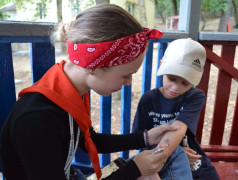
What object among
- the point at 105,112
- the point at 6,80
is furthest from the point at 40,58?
the point at 105,112

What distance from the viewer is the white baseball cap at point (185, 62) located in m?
1.60

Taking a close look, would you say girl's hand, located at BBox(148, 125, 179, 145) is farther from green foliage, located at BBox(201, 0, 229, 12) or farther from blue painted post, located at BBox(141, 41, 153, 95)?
green foliage, located at BBox(201, 0, 229, 12)

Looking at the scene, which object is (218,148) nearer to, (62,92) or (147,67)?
(147,67)

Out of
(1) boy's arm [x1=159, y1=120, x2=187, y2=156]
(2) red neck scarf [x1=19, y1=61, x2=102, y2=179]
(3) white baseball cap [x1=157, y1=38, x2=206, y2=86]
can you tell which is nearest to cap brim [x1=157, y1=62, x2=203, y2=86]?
(3) white baseball cap [x1=157, y1=38, x2=206, y2=86]

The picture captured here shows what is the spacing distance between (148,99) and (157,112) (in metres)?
0.12

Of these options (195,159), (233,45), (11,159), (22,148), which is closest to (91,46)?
(22,148)

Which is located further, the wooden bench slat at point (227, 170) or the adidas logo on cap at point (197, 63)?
the wooden bench slat at point (227, 170)

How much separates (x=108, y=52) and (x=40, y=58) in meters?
0.64

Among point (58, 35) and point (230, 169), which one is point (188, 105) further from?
point (230, 169)

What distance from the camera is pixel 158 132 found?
1564 millimetres

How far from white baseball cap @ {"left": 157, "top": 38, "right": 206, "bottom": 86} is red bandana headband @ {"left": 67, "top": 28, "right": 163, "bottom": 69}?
0.56m

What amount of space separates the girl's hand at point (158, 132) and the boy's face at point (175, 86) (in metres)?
0.27

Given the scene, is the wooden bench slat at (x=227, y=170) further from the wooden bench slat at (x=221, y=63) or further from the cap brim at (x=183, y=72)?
the cap brim at (x=183, y=72)

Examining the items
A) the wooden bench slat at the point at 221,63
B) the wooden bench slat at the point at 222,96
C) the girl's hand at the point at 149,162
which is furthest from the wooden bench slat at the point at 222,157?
the girl's hand at the point at 149,162
